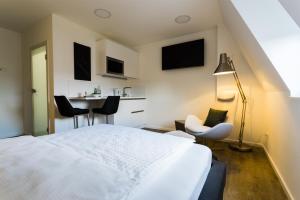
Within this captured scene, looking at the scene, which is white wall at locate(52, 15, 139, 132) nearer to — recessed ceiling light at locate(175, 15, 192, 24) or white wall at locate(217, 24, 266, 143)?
recessed ceiling light at locate(175, 15, 192, 24)

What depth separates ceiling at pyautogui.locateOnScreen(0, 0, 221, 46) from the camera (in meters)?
2.55

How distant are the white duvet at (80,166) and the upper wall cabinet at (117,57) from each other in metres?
2.77

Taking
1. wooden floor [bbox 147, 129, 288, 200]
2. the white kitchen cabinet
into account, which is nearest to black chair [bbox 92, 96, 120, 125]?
the white kitchen cabinet

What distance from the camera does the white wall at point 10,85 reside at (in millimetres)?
3402

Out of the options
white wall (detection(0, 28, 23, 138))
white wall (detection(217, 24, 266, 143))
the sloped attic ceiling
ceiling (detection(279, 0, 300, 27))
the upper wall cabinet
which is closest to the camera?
ceiling (detection(279, 0, 300, 27))

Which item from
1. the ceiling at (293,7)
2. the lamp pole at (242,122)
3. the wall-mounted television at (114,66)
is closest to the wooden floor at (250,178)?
the lamp pole at (242,122)

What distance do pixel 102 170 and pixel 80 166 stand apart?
0.38 feet

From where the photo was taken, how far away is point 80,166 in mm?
717

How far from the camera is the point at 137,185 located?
2.01 feet

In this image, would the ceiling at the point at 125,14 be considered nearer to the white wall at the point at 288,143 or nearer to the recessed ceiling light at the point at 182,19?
the recessed ceiling light at the point at 182,19

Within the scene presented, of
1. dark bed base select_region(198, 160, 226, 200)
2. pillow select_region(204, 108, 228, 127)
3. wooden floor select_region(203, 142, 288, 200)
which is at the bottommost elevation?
wooden floor select_region(203, 142, 288, 200)

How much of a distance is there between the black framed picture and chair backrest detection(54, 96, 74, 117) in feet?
2.26

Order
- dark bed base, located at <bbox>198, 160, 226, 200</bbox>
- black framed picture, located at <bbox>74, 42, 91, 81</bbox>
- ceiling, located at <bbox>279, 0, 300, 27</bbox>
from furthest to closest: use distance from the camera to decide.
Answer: black framed picture, located at <bbox>74, 42, 91, 81</bbox>
ceiling, located at <bbox>279, 0, 300, 27</bbox>
dark bed base, located at <bbox>198, 160, 226, 200</bbox>

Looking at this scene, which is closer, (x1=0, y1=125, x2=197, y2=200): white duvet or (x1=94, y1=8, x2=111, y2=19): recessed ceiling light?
(x1=0, y1=125, x2=197, y2=200): white duvet
